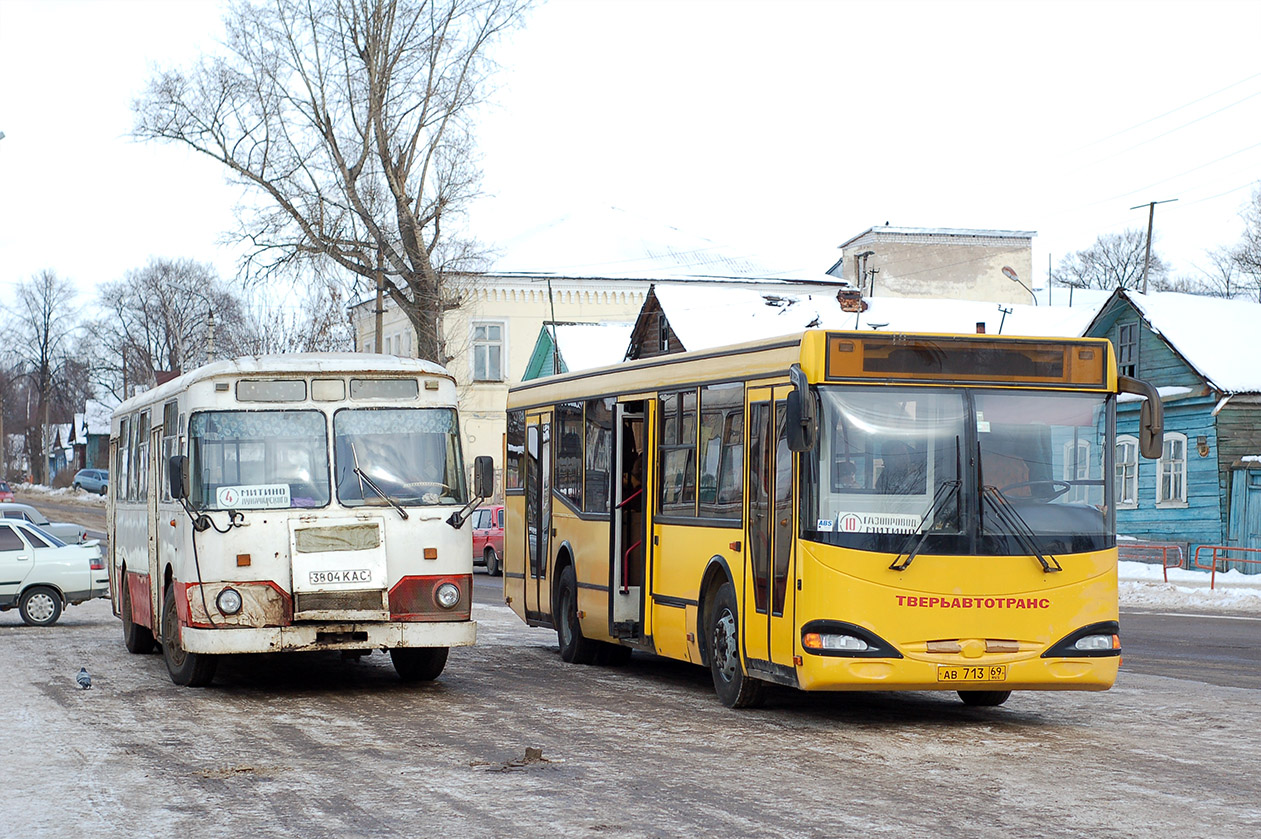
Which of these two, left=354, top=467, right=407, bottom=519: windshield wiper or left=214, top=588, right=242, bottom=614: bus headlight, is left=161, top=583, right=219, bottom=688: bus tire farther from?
left=354, top=467, right=407, bottom=519: windshield wiper

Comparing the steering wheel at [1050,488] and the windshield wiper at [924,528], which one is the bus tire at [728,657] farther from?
the steering wheel at [1050,488]

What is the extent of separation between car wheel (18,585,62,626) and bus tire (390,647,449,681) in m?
11.7

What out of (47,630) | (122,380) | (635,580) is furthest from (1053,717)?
(122,380)

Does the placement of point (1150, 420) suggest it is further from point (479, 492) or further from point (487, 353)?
point (487, 353)

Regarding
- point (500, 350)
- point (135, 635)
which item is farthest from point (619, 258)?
point (135, 635)

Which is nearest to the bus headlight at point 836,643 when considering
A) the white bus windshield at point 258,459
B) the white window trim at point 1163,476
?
the white bus windshield at point 258,459

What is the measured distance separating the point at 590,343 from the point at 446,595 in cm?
4304

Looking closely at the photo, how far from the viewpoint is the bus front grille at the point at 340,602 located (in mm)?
13117

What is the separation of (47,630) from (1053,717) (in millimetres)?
15966

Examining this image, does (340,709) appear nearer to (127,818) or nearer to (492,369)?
(127,818)

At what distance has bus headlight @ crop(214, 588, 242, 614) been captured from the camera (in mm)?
13070

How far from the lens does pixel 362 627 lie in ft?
43.6

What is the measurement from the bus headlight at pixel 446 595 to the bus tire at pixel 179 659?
7.19 ft

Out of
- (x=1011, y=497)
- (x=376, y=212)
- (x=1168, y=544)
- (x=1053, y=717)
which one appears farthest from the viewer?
(x=376, y=212)
